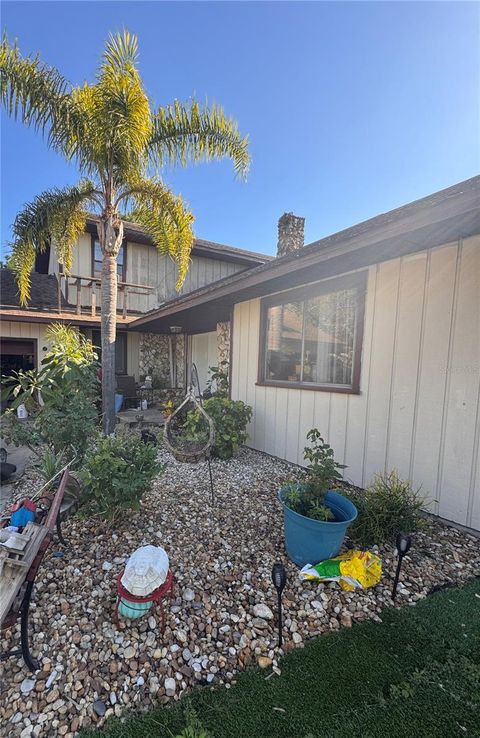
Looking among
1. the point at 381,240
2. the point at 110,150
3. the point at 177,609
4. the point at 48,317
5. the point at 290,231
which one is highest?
→ the point at 110,150

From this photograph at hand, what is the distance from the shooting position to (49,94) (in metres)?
4.71

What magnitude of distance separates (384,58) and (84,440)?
5.85m

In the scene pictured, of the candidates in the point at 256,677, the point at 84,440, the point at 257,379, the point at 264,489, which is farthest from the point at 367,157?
the point at 256,677

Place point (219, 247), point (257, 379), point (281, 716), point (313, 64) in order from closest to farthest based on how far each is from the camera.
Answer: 1. point (281, 716)
2. point (313, 64)
3. point (257, 379)
4. point (219, 247)

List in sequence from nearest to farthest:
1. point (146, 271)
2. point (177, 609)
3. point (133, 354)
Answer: point (177, 609) < point (133, 354) < point (146, 271)

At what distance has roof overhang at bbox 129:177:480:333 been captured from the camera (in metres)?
2.24

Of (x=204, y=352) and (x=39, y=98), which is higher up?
(x=39, y=98)

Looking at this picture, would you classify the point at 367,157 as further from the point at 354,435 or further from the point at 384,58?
the point at 354,435

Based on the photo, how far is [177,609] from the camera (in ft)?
6.61

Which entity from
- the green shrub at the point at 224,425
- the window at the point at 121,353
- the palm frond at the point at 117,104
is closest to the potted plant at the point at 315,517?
the green shrub at the point at 224,425

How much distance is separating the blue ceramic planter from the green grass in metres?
0.52

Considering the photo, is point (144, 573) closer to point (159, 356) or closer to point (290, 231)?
point (290, 231)

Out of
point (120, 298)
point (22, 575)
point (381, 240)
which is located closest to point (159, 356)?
point (120, 298)

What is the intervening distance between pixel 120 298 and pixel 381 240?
963 centimetres
